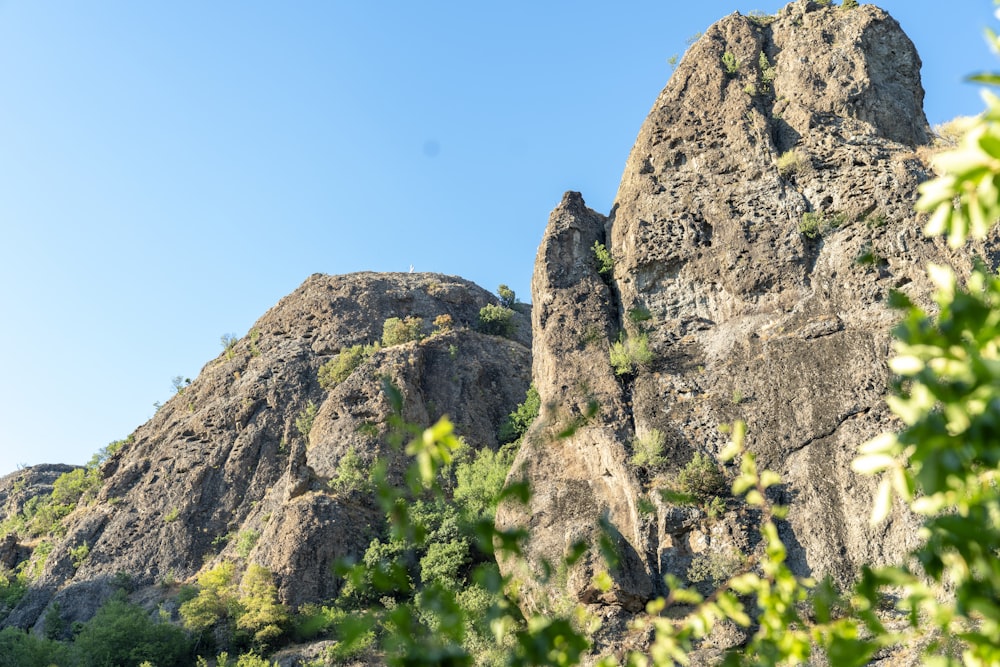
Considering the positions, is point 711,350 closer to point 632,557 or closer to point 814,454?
point 814,454

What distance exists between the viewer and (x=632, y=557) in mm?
20016

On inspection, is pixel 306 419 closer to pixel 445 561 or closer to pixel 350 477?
pixel 350 477

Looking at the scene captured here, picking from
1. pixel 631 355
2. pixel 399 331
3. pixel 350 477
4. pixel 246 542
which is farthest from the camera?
pixel 399 331

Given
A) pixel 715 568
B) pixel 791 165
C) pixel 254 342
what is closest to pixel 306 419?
pixel 254 342

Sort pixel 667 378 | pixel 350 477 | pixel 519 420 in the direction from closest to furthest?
1. pixel 667 378
2. pixel 350 477
3. pixel 519 420

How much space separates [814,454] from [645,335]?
6393mm

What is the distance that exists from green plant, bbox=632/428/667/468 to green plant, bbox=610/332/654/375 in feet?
8.80

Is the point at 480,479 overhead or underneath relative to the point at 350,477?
underneath

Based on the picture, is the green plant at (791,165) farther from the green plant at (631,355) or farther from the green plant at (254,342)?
the green plant at (254,342)

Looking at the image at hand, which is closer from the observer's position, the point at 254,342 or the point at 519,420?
the point at 519,420

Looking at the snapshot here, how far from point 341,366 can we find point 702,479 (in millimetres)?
23543

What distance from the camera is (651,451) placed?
21.9 meters

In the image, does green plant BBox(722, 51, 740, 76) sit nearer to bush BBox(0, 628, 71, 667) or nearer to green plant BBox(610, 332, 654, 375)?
green plant BBox(610, 332, 654, 375)

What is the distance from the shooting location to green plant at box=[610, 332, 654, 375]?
24438 mm
